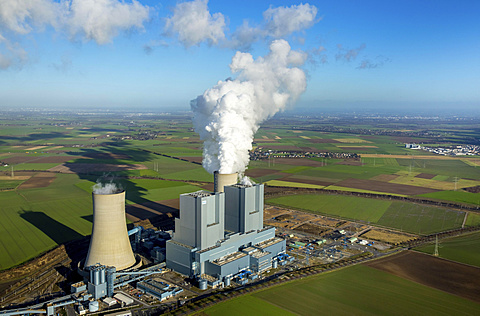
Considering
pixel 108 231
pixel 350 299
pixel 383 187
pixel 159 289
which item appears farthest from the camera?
pixel 383 187

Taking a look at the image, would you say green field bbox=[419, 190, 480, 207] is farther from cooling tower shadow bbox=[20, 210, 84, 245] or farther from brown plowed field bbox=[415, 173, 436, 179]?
cooling tower shadow bbox=[20, 210, 84, 245]

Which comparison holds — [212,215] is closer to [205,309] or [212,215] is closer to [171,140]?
[205,309]

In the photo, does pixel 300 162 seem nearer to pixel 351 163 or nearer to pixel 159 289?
pixel 351 163

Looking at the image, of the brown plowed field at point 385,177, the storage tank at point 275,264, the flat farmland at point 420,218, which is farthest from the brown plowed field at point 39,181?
the brown plowed field at point 385,177

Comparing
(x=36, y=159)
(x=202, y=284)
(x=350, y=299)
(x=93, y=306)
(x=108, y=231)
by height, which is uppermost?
(x=108, y=231)

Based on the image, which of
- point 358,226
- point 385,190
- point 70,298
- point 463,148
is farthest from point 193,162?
point 463,148

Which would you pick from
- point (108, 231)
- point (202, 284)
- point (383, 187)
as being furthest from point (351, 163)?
point (108, 231)
